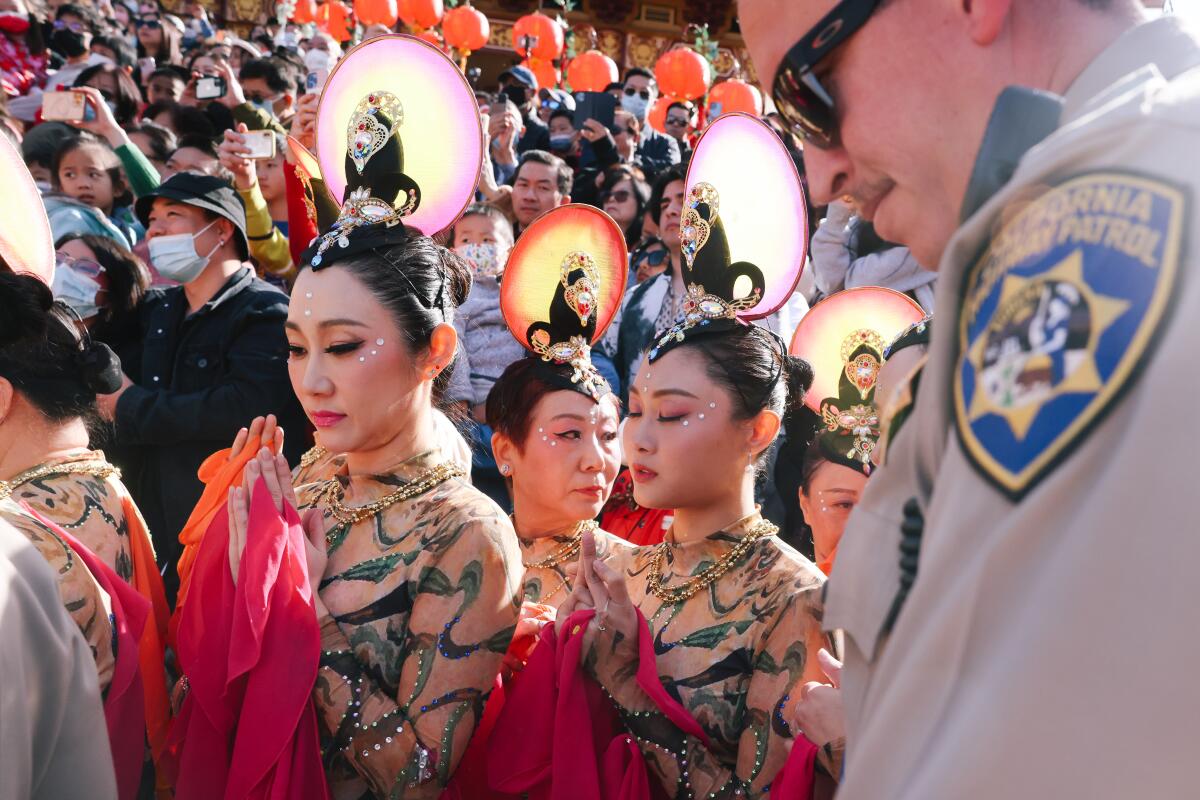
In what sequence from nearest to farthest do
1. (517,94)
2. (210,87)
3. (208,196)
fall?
(208,196)
(210,87)
(517,94)

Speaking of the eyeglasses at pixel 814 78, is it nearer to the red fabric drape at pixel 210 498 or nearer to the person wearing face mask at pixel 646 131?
the red fabric drape at pixel 210 498

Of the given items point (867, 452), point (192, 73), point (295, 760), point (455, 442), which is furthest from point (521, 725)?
point (192, 73)

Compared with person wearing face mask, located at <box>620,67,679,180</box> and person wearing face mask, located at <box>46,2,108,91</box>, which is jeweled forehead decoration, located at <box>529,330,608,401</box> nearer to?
person wearing face mask, located at <box>620,67,679,180</box>

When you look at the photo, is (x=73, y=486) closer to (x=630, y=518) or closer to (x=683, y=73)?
(x=630, y=518)

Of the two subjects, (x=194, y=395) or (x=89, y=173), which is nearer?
(x=194, y=395)

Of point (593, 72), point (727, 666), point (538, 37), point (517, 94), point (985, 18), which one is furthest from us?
point (538, 37)

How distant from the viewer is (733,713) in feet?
8.25

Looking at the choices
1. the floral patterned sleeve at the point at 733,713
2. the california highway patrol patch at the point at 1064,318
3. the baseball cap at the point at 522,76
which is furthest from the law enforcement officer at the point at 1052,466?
the baseball cap at the point at 522,76

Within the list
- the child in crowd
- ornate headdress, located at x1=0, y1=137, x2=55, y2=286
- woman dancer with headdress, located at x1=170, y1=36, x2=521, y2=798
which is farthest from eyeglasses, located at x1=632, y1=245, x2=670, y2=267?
ornate headdress, located at x1=0, y1=137, x2=55, y2=286

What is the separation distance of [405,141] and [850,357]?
139 centimetres

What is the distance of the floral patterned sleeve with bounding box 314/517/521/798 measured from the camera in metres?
2.41

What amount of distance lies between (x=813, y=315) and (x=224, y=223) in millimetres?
2503

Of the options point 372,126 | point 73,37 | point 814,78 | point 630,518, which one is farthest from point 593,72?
point 814,78

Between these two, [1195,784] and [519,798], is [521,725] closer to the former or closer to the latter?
[519,798]
